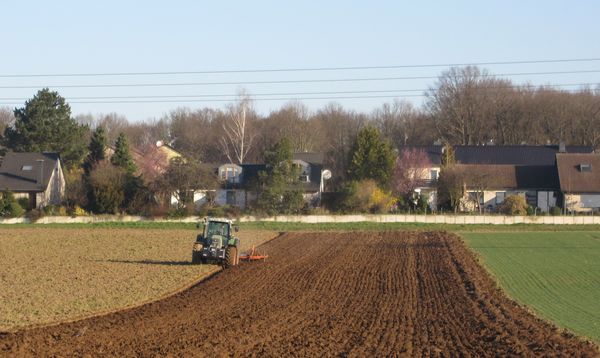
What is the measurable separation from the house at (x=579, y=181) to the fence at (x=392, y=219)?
39.2 feet

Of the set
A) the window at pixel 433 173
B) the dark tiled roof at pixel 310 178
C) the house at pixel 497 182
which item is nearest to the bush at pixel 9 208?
the dark tiled roof at pixel 310 178

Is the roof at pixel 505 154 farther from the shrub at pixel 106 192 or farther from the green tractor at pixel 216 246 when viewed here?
the green tractor at pixel 216 246

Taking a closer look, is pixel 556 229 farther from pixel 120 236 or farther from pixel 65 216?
pixel 65 216

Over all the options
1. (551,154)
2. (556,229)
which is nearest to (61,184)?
(556,229)

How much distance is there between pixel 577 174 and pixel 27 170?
46701 millimetres

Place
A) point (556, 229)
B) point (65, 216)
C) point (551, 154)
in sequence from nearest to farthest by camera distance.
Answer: point (556, 229) → point (65, 216) → point (551, 154)

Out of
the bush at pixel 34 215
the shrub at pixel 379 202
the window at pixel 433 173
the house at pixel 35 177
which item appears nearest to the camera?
the bush at pixel 34 215

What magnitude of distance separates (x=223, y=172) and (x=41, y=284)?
170 feet

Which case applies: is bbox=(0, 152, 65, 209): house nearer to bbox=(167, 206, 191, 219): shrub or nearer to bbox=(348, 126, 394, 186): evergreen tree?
bbox=(167, 206, 191, 219): shrub

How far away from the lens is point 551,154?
293 feet

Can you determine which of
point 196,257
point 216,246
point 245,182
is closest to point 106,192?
point 245,182

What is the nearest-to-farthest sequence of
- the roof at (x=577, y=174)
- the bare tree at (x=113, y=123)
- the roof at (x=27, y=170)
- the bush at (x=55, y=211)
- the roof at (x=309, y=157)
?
the bush at (x=55, y=211), the roof at (x=27, y=170), the roof at (x=577, y=174), the roof at (x=309, y=157), the bare tree at (x=113, y=123)

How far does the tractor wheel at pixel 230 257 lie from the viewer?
33344 millimetres

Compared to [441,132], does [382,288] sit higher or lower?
lower
